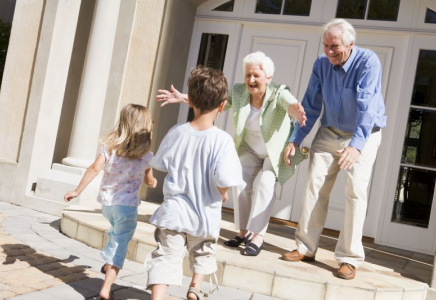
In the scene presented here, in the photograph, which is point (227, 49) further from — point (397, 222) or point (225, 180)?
point (225, 180)

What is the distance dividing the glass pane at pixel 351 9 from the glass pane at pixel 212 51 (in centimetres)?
142

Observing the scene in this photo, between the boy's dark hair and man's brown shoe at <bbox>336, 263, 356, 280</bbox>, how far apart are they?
5.39ft

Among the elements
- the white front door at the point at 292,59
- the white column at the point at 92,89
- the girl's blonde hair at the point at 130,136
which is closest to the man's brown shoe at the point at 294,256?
the girl's blonde hair at the point at 130,136

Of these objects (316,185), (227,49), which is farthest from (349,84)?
(227,49)

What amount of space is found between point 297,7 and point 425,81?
1729 mm

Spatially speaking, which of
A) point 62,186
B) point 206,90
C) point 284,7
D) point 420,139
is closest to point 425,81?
point 420,139

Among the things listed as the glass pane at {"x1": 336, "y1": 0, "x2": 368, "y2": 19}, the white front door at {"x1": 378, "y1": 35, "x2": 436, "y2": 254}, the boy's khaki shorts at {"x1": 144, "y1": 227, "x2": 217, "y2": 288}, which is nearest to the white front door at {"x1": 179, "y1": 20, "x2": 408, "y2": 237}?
the white front door at {"x1": 378, "y1": 35, "x2": 436, "y2": 254}

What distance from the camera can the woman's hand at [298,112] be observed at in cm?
399

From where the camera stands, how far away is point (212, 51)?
7.38m

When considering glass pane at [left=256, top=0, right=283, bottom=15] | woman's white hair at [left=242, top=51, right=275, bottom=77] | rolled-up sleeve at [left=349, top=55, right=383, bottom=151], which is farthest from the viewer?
glass pane at [left=256, top=0, right=283, bottom=15]

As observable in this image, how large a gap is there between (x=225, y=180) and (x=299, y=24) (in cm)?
426

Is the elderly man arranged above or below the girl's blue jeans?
above

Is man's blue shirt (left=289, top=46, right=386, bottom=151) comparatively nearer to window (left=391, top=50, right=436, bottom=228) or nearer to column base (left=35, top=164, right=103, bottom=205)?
window (left=391, top=50, right=436, bottom=228)

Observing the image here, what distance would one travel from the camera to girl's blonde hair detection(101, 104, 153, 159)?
3479 mm
